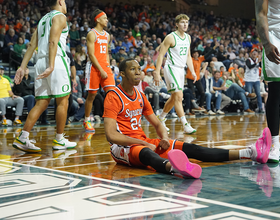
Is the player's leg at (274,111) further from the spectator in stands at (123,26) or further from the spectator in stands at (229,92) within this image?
the spectator in stands at (123,26)

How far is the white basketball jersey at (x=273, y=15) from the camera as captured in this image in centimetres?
348

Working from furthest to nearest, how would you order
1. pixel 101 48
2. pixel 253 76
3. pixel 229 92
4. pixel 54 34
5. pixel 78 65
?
1. pixel 229 92
2. pixel 253 76
3. pixel 78 65
4. pixel 101 48
5. pixel 54 34

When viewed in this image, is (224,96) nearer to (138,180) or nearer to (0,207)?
(138,180)

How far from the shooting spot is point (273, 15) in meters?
3.53

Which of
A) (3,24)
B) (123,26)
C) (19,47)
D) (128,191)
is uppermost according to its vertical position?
(123,26)

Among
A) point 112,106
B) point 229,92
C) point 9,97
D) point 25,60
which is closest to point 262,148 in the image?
point 112,106

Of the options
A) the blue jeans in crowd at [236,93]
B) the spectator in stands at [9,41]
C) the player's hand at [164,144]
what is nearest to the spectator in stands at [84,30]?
the spectator in stands at [9,41]

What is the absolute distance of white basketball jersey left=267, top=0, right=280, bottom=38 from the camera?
3.48 m

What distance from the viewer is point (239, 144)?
4699mm

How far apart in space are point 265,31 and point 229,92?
10160mm

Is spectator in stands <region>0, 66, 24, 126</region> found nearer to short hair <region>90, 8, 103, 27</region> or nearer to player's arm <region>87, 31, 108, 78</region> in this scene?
player's arm <region>87, 31, 108, 78</region>

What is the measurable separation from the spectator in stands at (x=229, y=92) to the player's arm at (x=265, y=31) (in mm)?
9299

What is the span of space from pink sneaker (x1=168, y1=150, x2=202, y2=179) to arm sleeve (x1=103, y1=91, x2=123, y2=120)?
2.75 ft

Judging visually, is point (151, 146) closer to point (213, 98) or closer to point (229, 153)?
point (229, 153)
